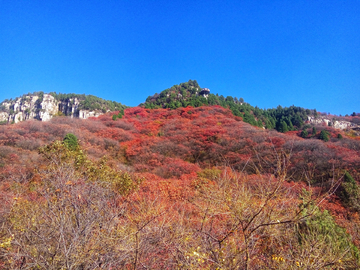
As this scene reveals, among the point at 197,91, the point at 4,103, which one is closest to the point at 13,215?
the point at 197,91

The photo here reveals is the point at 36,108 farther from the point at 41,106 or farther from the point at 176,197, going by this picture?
the point at 176,197

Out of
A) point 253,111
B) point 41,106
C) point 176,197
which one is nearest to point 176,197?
point 176,197

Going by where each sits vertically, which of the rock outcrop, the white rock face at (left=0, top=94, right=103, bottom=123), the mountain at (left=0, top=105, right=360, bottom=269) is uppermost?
the white rock face at (left=0, top=94, right=103, bottom=123)

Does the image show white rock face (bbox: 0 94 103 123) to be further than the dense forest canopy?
Yes

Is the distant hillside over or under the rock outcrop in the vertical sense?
over

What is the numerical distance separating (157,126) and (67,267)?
82.6ft

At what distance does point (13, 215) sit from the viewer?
4.67 meters

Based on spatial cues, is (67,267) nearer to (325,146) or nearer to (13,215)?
(13,215)

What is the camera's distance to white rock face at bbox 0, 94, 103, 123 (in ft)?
197

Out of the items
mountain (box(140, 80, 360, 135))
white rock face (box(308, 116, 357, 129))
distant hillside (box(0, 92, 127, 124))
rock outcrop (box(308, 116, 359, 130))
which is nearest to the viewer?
mountain (box(140, 80, 360, 135))

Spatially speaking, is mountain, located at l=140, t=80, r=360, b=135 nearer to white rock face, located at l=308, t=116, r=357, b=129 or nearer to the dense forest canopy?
white rock face, located at l=308, t=116, r=357, b=129

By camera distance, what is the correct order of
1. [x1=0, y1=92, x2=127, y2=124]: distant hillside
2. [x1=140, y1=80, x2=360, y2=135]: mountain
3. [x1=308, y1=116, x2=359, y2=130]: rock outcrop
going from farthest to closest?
[x1=0, y1=92, x2=127, y2=124]: distant hillside, [x1=308, y1=116, x2=359, y2=130]: rock outcrop, [x1=140, y1=80, x2=360, y2=135]: mountain

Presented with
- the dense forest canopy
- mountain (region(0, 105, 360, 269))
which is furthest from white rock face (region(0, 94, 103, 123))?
mountain (region(0, 105, 360, 269))

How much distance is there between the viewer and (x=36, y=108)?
2468 inches
